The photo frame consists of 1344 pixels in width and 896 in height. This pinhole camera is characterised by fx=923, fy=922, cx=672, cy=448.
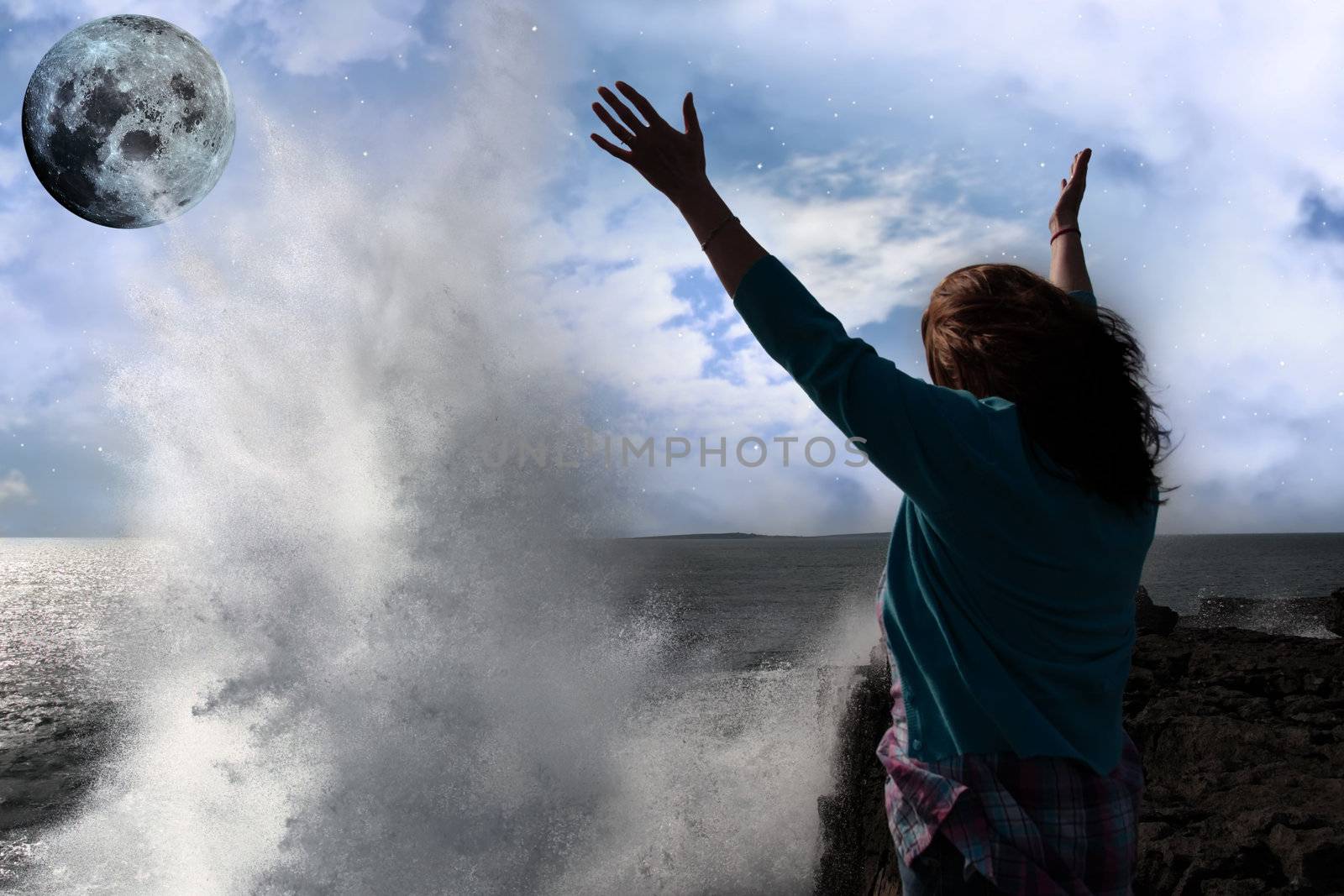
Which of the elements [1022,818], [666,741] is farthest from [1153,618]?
[1022,818]

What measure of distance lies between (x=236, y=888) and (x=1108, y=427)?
10263 mm

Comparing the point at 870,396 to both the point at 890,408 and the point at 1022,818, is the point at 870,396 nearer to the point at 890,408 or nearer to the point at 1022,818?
the point at 890,408

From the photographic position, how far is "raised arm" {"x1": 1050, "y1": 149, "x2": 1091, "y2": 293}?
2213 millimetres

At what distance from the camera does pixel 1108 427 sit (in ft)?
4.67

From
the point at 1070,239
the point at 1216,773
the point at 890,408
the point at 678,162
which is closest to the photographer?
the point at 890,408

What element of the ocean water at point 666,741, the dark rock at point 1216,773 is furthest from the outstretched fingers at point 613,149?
the ocean water at point 666,741

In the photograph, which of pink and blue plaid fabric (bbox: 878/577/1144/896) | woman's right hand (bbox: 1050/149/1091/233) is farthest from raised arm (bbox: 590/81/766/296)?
woman's right hand (bbox: 1050/149/1091/233)

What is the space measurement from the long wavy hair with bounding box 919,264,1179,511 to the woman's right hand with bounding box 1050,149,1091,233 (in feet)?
3.07

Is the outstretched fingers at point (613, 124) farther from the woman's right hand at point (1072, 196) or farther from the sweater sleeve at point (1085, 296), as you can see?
the woman's right hand at point (1072, 196)

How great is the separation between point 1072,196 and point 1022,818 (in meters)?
1.72

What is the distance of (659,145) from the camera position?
1.54 m

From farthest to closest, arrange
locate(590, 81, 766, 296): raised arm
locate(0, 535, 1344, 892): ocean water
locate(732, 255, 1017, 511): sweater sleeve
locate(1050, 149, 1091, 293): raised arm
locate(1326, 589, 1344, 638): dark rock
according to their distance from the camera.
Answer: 1. locate(1326, 589, 1344, 638): dark rock
2. locate(0, 535, 1344, 892): ocean water
3. locate(1050, 149, 1091, 293): raised arm
4. locate(590, 81, 766, 296): raised arm
5. locate(732, 255, 1017, 511): sweater sleeve

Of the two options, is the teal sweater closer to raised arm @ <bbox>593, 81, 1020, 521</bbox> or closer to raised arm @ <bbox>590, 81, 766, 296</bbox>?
raised arm @ <bbox>593, 81, 1020, 521</bbox>

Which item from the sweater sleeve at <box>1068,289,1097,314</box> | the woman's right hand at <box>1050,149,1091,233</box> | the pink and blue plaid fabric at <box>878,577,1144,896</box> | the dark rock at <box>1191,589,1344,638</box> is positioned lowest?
the dark rock at <box>1191,589,1344,638</box>
